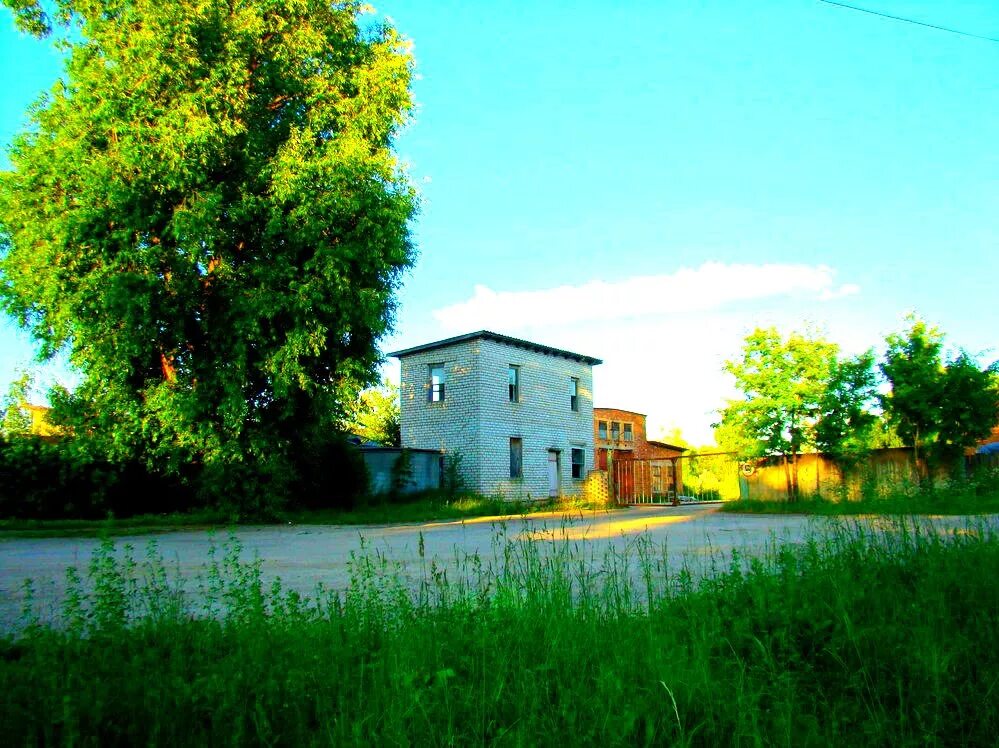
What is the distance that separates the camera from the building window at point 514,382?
3078 cm

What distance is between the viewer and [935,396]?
806 inches

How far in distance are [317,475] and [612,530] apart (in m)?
14.7

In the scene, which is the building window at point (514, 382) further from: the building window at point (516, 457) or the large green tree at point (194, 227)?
the large green tree at point (194, 227)

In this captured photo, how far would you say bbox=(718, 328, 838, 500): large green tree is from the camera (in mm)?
22031

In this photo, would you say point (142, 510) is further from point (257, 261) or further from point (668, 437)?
point (668, 437)

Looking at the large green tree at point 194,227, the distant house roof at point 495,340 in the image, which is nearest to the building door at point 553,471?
the distant house roof at point 495,340

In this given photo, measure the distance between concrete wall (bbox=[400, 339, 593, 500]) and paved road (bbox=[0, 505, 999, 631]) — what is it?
11.7m

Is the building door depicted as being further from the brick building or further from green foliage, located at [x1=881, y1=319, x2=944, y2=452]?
green foliage, located at [x1=881, y1=319, x2=944, y2=452]

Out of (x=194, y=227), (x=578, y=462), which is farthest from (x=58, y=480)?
(x=578, y=462)

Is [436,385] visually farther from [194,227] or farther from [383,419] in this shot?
[383,419]

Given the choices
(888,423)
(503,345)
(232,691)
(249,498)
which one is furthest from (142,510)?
(888,423)

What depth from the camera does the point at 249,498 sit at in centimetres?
1983

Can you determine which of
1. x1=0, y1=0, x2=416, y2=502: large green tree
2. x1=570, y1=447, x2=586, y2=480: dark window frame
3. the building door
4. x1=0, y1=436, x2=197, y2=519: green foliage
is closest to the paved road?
x1=0, y1=0, x2=416, y2=502: large green tree

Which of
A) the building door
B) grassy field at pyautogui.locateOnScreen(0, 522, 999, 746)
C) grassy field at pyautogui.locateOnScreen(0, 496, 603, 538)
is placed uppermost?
the building door
